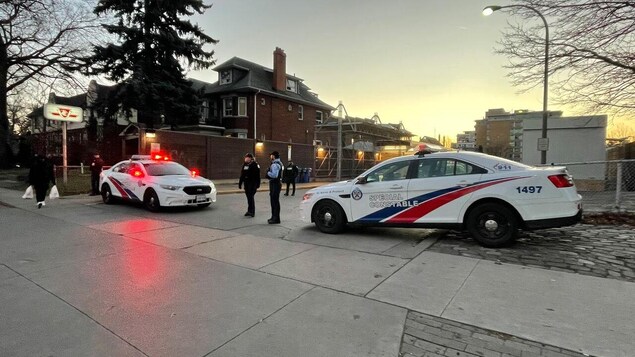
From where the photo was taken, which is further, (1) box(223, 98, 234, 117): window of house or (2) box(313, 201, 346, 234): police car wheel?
(1) box(223, 98, 234, 117): window of house

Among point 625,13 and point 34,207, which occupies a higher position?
point 625,13

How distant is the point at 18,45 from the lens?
850 inches

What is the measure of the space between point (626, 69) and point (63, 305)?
42.6 ft

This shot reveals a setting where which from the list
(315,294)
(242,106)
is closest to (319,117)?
(242,106)

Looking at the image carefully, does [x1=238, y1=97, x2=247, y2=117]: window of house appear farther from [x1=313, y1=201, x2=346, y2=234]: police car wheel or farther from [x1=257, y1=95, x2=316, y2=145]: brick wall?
[x1=313, y1=201, x2=346, y2=234]: police car wheel

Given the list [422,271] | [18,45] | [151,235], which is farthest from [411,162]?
[18,45]

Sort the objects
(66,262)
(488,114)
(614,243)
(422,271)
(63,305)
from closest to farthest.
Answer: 1. (63,305)
2. (422,271)
3. (66,262)
4. (614,243)
5. (488,114)

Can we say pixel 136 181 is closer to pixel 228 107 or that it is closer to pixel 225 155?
pixel 225 155

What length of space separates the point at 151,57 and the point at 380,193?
21659 mm

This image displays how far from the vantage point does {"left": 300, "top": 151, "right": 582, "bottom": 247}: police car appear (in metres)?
5.69

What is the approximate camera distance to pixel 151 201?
10.4 metres

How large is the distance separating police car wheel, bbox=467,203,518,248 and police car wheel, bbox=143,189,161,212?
27.3 ft

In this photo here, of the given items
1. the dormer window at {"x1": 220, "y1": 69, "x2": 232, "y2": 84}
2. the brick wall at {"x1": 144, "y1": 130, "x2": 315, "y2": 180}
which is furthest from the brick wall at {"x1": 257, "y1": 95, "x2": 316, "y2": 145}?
the brick wall at {"x1": 144, "y1": 130, "x2": 315, "y2": 180}

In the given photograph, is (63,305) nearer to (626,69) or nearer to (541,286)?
(541,286)
